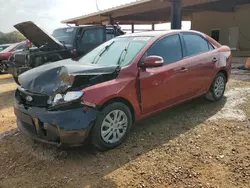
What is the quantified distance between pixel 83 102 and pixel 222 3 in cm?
1448

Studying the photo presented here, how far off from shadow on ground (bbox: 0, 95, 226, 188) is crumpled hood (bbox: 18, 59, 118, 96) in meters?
0.88

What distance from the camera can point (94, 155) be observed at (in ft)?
11.6

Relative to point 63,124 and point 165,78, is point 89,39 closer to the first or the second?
point 165,78

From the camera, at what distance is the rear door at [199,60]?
4781 mm

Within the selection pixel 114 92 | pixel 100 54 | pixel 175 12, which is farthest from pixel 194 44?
pixel 175 12

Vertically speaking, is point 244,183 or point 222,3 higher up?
point 222,3

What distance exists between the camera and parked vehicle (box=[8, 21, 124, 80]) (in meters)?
7.37

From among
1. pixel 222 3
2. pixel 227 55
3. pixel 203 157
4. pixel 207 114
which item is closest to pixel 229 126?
pixel 207 114

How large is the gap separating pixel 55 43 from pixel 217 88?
4682mm

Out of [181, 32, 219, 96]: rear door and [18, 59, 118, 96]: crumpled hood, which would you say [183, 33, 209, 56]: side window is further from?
[18, 59, 118, 96]: crumpled hood

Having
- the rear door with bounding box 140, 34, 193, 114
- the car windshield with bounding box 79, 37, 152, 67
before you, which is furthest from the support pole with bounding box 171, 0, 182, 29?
the car windshield with bounding box 79, 37, 152, 67

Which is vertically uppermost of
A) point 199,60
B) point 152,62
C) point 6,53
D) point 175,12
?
point 175,12

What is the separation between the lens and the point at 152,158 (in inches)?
135

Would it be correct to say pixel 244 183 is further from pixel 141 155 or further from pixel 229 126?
pixel 229 126
